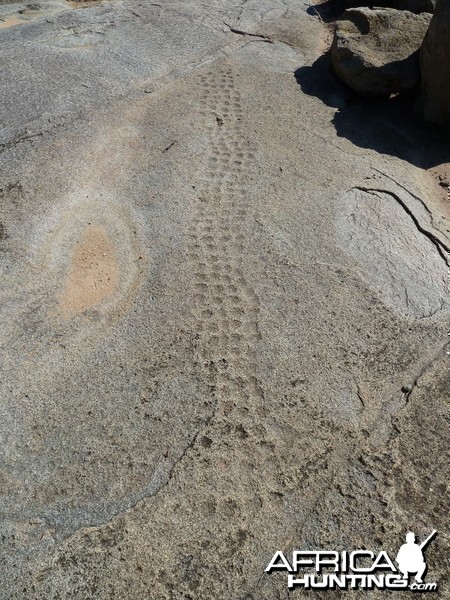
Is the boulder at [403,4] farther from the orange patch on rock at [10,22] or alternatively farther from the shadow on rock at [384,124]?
the orange patch on rock at [10,22]

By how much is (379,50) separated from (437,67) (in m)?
0.70

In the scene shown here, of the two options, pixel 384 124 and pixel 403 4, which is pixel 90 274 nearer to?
pixel 384 124

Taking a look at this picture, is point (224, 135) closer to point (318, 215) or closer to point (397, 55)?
point (318, 215)

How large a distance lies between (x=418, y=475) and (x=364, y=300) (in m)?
1.14

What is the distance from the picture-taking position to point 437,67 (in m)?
4.66

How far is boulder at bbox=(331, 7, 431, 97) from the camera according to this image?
497cm

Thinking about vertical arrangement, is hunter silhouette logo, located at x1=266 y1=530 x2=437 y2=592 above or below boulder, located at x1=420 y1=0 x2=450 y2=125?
below

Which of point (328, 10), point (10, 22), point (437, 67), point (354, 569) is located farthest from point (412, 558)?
point (10, 22)

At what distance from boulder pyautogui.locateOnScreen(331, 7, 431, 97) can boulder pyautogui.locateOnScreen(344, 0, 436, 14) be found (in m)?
0.34

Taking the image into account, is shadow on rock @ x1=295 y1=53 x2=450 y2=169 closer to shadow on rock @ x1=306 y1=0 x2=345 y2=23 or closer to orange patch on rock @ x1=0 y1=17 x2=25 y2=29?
shadow on rock @ x1=306 y1=0 x2=345 y2=23

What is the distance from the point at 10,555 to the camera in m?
2.37

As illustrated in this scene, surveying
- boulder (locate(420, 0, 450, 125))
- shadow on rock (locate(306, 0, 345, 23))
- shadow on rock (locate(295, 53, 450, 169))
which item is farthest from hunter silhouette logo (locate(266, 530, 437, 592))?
shadow on rock (locate(306, 0, 345, 23))

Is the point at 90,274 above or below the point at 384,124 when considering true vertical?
below

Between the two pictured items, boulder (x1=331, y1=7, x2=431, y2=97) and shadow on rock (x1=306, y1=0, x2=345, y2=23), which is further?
shadow on rock (x1=306, y1=0, x2=345, y2=23)
